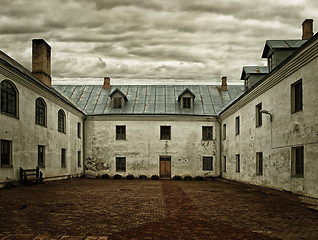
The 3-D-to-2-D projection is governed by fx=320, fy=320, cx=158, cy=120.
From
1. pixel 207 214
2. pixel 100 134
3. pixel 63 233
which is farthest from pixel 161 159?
pixel 63 233

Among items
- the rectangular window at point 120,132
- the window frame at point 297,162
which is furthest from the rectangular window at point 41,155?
the window frame at point 297,162

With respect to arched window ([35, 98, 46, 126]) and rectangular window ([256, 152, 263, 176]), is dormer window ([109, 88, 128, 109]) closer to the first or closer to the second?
arched window ([35, 98, 46, 126])

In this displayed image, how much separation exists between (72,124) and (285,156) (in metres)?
16.5

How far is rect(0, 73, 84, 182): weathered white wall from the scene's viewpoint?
15.5m

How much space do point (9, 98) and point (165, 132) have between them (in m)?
15.4

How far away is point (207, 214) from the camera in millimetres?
9117

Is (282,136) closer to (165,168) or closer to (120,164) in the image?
(165,168)

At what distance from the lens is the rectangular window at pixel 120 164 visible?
92.2 feet

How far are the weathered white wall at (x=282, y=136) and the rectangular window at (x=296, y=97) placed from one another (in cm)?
17

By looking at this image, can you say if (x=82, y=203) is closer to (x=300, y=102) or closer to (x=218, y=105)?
(x=300, y=102)

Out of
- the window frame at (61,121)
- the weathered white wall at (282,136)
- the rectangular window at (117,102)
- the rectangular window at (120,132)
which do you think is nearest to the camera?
the weathered white wall at (282,136)

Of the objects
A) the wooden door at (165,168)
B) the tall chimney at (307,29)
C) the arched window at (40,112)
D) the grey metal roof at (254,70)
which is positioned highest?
the tall chimney at (307,29)

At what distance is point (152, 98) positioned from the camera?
31203mm

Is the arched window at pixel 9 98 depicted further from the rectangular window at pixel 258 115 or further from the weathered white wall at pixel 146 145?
the rectangular window at pixel 258 115
